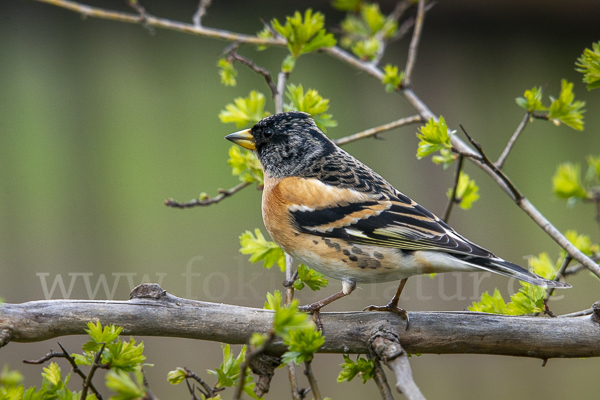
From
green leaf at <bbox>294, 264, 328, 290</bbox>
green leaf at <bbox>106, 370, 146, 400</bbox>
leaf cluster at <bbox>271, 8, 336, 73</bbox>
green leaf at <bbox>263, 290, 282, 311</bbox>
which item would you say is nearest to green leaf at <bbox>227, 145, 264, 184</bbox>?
leaf cluster at <bbox>271, 8, 336, 73</bbox>

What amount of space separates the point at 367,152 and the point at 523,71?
47.1 inches

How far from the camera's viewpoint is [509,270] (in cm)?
153

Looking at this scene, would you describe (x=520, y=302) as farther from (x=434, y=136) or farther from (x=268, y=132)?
(x=268, y=132)

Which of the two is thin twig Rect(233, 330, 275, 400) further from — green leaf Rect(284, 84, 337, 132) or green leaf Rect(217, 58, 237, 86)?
green leaf Rect(217, 58, 237, 86)

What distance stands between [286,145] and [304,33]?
505mm

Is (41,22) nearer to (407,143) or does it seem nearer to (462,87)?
(407,143)

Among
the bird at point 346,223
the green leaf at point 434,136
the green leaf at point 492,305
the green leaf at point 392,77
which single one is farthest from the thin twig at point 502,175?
the green leaf at point 392,77

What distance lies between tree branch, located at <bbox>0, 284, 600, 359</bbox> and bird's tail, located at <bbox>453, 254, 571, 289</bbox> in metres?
0.12

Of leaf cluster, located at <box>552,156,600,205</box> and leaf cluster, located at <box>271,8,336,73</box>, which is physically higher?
leaf cluster, located at <box>271,8,336,73</box>

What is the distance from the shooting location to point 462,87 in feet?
10.7

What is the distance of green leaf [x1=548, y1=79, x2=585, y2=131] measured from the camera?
1.66 m

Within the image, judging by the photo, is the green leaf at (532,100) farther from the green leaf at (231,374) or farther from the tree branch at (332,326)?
the green leaf at (231,374)

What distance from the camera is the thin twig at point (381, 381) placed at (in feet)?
3.93

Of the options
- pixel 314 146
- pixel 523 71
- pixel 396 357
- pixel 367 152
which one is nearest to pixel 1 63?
pixel 314 146
